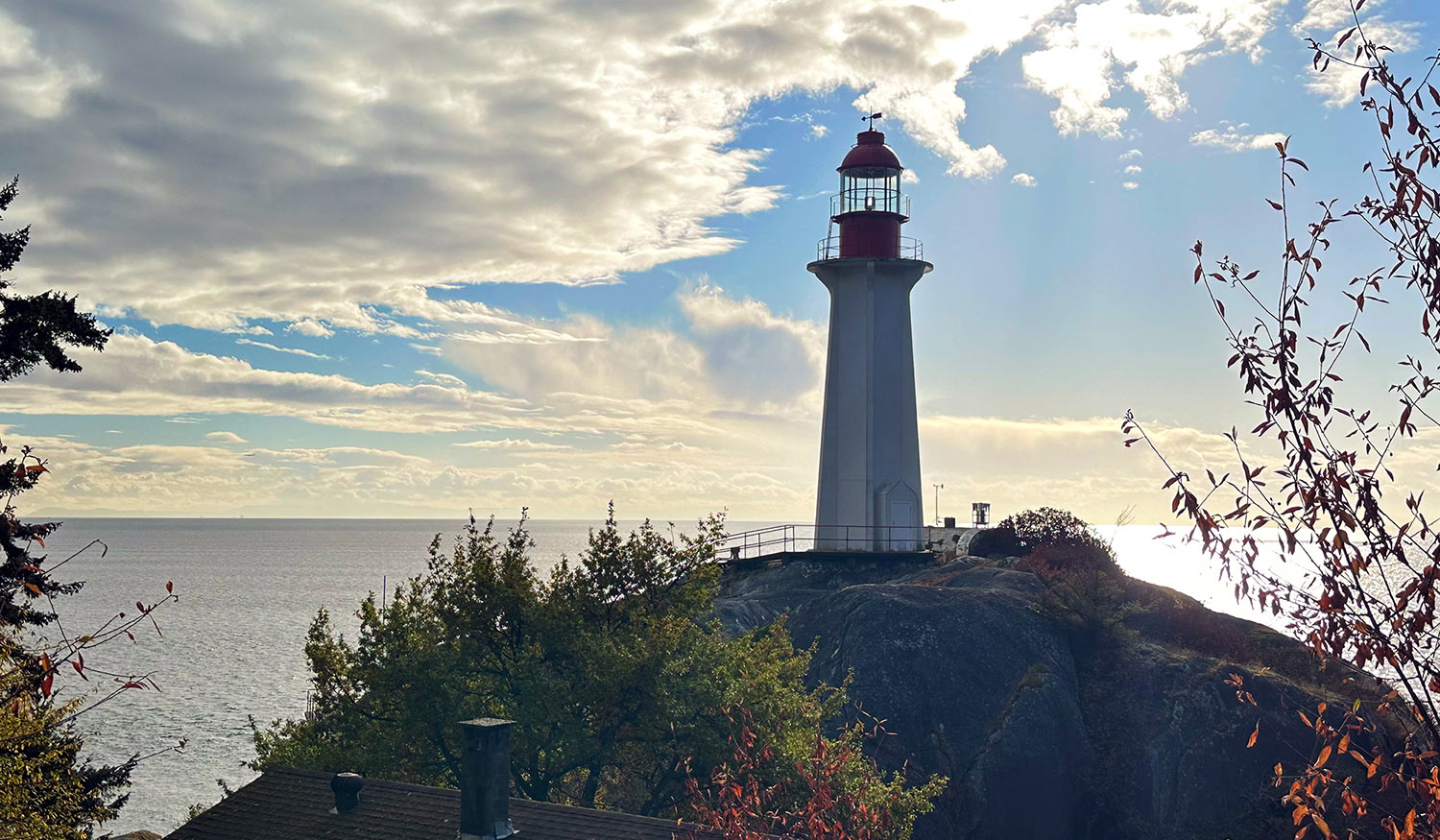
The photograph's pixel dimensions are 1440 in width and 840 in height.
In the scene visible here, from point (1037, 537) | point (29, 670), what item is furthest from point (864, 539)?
point (29, 670)

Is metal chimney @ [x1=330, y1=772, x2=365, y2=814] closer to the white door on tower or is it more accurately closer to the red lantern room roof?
the white door on tower

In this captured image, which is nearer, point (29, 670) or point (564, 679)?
point (29, 670)

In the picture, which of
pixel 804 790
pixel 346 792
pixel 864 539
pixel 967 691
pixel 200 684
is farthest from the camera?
pixel 200 684

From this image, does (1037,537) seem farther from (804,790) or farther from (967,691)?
(804,790)

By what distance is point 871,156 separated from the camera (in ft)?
149

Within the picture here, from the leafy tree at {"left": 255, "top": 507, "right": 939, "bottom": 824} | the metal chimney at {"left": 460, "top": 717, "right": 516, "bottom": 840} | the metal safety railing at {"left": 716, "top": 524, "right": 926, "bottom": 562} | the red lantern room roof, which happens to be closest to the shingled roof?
the metal chimney at {"left": 460, "top": 717, "right": 516, "bottom": 840}

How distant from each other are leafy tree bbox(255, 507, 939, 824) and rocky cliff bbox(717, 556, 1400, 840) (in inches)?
205

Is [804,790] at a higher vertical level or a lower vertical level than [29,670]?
lower

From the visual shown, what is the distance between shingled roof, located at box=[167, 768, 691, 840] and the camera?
683 inches

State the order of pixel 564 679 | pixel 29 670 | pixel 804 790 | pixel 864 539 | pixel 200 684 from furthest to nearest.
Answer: pixel 200 684, pixel 864 539, pixel 564 679, pixel 804 790, pixel 29 670

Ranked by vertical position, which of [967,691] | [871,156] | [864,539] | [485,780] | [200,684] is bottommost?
[200,684]

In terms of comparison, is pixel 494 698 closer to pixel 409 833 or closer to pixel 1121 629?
pixel 409 833

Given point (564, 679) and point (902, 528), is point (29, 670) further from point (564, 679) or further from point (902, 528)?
point (902, 528)

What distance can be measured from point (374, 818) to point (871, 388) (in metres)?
28.7
